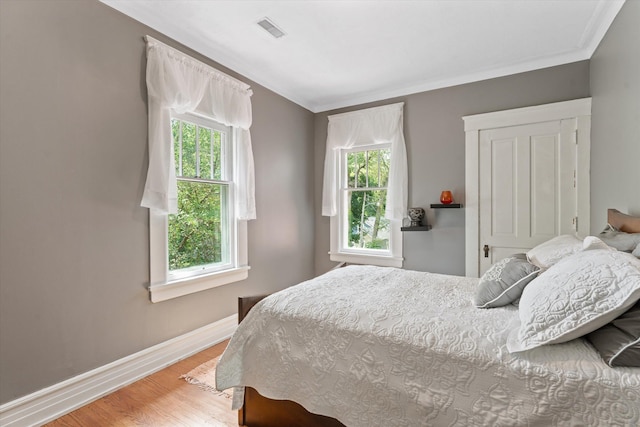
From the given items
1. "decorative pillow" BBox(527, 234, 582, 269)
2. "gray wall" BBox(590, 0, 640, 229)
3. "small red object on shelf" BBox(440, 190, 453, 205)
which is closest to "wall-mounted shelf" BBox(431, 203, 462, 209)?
"small red object on shelf" BBox(440, 190, 453, 205)

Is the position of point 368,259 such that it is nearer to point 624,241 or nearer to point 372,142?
point 372,142

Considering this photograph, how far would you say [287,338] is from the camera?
1.55 m

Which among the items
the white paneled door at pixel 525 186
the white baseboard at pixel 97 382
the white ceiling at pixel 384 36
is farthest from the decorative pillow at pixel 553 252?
the white baseboard at pixel 97 382

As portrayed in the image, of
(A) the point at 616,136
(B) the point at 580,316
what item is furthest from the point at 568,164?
(B) the point at 580,316

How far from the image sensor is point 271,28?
8.16 ft

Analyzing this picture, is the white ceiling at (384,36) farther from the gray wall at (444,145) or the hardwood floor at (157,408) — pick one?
the hardwood floor at (157,408)

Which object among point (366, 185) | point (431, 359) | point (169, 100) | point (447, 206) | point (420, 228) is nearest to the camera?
point (431, 359)

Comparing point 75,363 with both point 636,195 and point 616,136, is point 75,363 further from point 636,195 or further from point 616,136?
point 616,136

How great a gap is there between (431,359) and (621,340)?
0.60 m

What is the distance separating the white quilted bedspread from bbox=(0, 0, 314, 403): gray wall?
107 centimetres

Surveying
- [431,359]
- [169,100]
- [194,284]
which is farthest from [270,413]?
[169,100]

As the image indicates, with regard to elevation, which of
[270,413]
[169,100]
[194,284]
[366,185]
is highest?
[169,100]

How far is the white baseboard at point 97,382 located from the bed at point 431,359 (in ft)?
3.37

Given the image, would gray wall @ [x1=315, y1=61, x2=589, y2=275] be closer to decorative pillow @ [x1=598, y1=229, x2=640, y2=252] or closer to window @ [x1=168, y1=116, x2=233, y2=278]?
decorative pillow @ [x1=598, y1=229, x2=640, y2=252]
